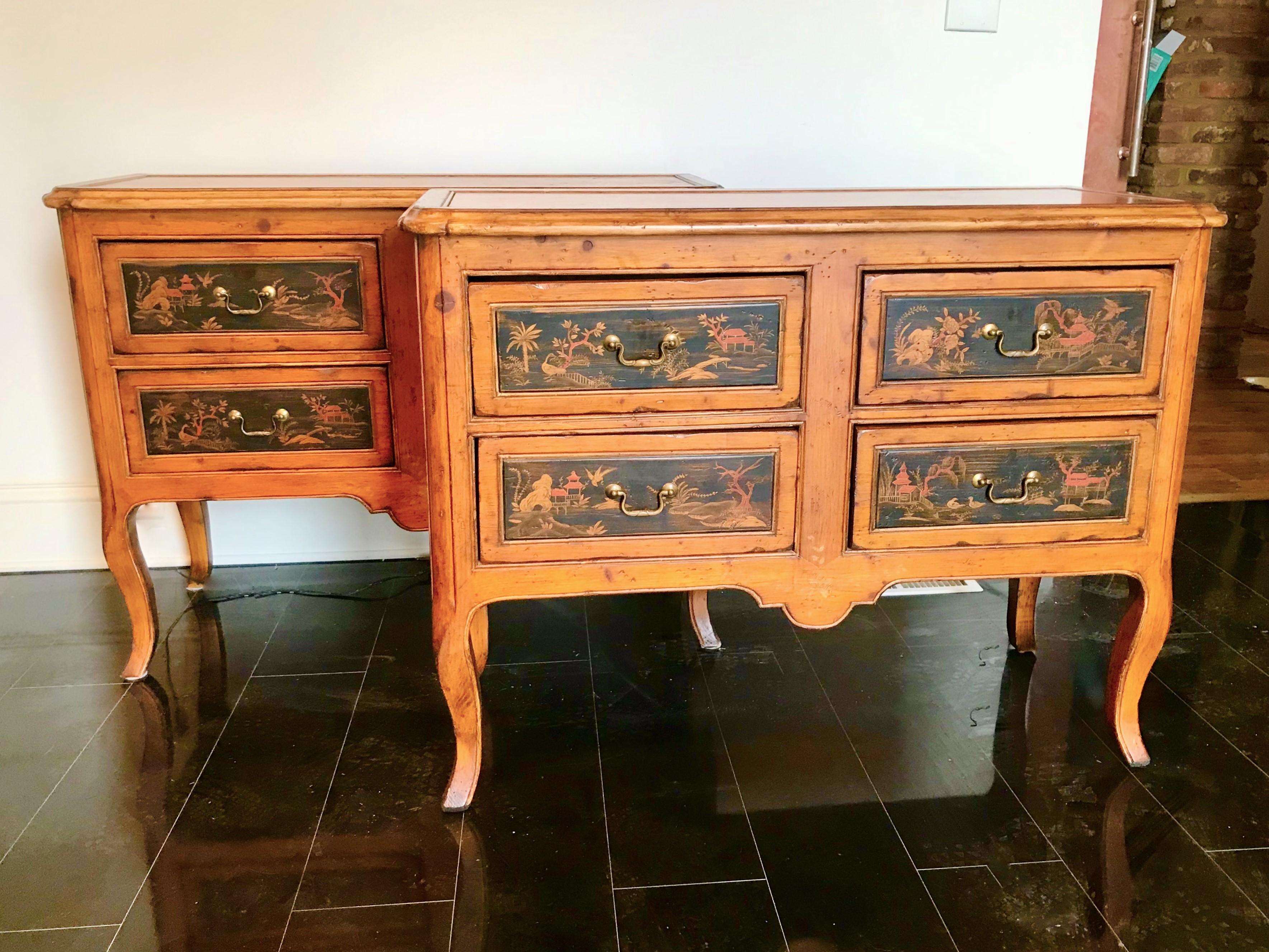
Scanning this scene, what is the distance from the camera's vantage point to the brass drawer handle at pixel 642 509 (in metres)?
1.57

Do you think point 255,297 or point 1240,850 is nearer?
point 1240,850

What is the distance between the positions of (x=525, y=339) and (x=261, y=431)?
0.71 meters

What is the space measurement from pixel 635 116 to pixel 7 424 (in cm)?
160

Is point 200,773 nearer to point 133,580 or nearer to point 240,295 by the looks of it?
point 133,580

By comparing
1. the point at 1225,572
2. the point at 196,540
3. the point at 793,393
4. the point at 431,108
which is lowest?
the point at 1225,572

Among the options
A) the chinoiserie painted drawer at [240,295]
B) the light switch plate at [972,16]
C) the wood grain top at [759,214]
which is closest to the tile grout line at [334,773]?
the chinoiserie painted drawer at [240,295]

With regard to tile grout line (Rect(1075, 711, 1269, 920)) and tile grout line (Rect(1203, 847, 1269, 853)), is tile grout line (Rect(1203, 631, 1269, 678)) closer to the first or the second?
tile grout line (Rect(1075, 711, 1269, 920))

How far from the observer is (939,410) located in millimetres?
1585

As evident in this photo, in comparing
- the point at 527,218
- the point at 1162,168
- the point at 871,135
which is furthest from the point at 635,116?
the point at 1162,168

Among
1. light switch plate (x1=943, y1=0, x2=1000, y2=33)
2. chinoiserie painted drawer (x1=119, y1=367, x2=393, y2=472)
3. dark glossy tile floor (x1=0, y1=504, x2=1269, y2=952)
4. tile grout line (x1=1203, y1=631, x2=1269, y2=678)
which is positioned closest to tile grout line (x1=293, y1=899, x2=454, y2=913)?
dark glossy tile floor (x1=0, y1=504, x2=1269, y2=952)

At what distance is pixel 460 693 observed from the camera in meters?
1.68

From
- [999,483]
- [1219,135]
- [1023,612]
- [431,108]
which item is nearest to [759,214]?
[999,483]

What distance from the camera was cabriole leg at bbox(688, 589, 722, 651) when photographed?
224 centimetres

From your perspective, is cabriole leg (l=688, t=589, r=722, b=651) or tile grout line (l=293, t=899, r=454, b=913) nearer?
tile grout line (l=293, t=899, r=454, b=913)
